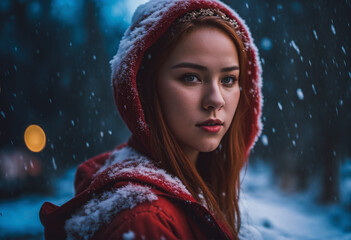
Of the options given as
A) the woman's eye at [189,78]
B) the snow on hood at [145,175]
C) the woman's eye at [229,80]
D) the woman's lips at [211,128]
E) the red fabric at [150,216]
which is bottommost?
the red fabric at [150,216]

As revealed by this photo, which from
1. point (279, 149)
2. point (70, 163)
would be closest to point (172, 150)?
point (70, 163)

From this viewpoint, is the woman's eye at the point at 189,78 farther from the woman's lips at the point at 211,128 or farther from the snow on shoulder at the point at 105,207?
the snow on shoulder at the point at 105,207

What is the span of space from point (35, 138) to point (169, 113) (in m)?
2.66

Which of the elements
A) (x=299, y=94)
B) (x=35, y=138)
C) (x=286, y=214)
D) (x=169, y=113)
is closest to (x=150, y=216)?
(x=169, y=113)

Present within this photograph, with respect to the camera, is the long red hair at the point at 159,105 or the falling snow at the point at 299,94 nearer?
the long red hair at the point at 159,105

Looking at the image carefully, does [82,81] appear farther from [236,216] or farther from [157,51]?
[236,216]

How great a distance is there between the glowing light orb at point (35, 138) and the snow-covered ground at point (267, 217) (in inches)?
21.9

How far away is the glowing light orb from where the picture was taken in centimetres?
261

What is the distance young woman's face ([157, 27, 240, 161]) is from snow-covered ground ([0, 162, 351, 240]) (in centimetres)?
98

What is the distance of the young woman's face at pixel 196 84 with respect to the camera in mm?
1060

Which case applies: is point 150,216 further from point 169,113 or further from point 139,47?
point 139,47

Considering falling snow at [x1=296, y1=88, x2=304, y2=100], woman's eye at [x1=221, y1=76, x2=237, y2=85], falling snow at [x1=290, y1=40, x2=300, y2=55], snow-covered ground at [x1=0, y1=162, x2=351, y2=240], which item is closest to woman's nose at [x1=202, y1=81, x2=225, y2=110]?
woman's eye at [x1=221, y1=76, x2=237, y2=85]

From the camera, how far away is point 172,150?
3.72 ft

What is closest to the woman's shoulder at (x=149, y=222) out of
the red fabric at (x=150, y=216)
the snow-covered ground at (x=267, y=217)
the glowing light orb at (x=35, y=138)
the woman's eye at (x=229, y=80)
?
the red fabric at (x=150, y=216)
